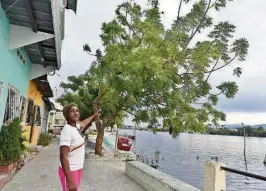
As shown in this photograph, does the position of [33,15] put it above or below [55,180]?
above

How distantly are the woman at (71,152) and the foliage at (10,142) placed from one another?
11.6 feet

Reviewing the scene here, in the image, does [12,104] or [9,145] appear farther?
[12,104]

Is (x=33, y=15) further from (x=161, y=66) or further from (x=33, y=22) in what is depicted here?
(x=161, y=66)

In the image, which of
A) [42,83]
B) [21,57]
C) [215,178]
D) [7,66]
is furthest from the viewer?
[42,83]

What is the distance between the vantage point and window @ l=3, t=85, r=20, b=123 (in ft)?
21.5

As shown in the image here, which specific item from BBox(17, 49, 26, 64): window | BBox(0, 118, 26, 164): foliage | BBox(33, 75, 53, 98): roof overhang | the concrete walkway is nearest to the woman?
the concrete walkway

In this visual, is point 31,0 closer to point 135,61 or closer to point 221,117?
point 135,61

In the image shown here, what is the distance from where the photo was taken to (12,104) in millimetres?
7023

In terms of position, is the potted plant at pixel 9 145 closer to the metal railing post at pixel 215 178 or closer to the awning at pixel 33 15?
the awning at pixel 33 15

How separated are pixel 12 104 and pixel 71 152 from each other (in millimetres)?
4736

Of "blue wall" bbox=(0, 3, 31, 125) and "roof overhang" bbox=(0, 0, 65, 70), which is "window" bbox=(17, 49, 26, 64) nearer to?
"blue wall" bbox=(0, 3, 31, 125)

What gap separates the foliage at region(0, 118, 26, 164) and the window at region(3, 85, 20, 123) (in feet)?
1.41

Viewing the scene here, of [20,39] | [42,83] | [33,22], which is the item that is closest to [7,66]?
[20,39]

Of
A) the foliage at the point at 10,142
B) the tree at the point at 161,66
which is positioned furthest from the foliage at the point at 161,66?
the foliage at the point at 10,142
